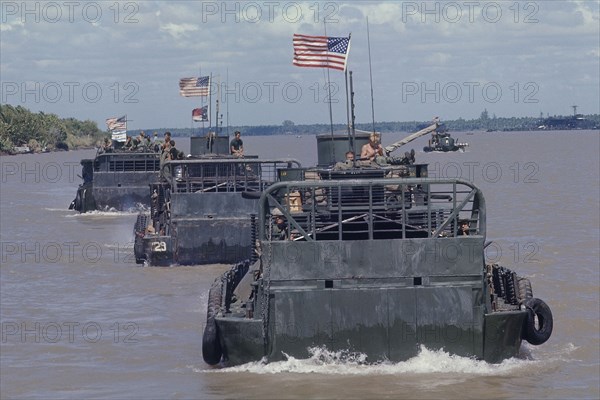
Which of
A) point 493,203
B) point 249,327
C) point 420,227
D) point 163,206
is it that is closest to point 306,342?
point 249,327

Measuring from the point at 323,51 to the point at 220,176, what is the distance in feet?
33.0

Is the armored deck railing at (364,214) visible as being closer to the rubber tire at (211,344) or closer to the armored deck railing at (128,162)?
the rubber tire at (211,344)

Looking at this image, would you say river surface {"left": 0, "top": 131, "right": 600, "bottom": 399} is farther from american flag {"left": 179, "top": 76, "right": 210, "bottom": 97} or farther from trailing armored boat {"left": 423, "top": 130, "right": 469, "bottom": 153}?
trailing armored boat {"left": 423, "top": 130, "right": 469, "bottom": 153}

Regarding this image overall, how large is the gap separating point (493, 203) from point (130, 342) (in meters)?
32.7

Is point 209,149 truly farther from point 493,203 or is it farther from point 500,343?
point 500,343

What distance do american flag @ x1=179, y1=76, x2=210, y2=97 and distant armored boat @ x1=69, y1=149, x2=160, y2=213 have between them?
2509 millimetres

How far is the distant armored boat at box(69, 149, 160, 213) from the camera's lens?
1853 inches

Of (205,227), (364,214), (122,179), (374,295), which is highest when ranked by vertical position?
(122,179)

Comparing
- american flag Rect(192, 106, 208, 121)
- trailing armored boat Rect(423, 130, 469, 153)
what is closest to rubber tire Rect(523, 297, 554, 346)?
american flag Rect(192, 106, 208, 121)

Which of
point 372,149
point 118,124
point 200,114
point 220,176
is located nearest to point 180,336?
point 372,149

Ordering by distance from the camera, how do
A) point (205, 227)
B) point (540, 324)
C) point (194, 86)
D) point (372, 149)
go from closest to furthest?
point (540, 324) → point (372, 149) → point (205, 227) → point (194, 86)

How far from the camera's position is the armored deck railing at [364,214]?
17219 millimetres

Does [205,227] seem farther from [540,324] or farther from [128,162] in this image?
[128,162]

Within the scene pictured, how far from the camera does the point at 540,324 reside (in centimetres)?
1848
